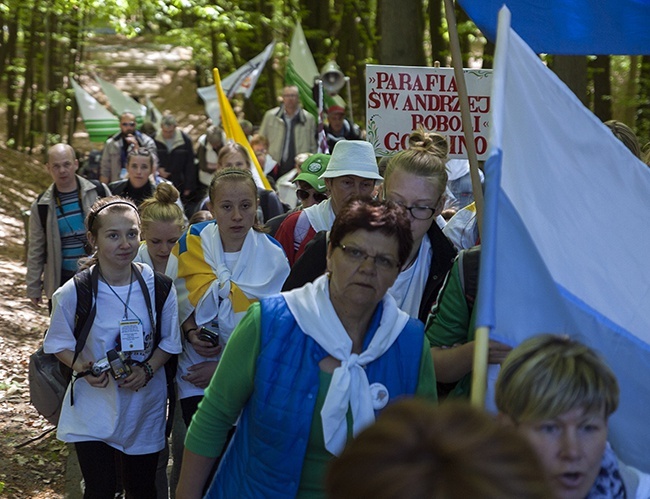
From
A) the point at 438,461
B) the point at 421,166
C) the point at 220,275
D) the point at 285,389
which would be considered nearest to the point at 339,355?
the point at 285,389

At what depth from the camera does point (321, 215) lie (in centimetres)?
630

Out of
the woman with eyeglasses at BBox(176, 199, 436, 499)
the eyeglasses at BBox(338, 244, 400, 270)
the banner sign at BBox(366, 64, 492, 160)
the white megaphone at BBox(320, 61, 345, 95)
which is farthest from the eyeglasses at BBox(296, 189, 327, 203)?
the white megaphone at BBox(320, 61, 345, 95)

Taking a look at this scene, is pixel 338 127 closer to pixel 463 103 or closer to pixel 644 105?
pixel 644 105

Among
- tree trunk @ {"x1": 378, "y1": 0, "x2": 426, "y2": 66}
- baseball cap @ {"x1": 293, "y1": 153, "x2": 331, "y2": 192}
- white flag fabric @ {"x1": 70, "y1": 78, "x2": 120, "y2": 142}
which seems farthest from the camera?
white flag fabric @ {"x1": 70, "y1": 78, "x2": 120, "y2": 142}

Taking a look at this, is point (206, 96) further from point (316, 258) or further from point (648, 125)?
point (316, 258)

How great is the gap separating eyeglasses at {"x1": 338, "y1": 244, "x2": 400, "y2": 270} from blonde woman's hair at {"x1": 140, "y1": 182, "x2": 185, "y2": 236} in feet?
11.2

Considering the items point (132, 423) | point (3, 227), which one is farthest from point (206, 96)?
point (132, 423)

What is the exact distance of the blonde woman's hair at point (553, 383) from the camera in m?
2.83

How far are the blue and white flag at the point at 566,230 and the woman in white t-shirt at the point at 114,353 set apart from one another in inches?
111

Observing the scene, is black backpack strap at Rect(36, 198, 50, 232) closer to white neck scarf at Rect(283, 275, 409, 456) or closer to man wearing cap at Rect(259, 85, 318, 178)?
white neck scarf at Rect(283, 275, 409, 456)

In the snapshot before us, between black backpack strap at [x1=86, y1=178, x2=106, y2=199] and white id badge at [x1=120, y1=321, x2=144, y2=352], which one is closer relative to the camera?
white id badge at [x1=120, y1=321, x2=144, y2=352]

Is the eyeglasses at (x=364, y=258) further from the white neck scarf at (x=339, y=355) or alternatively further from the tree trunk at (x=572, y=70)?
the tree trunk at (x=572, y=70)

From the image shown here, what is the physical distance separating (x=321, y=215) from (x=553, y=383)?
355 centimetres

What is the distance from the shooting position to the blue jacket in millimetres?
3562
